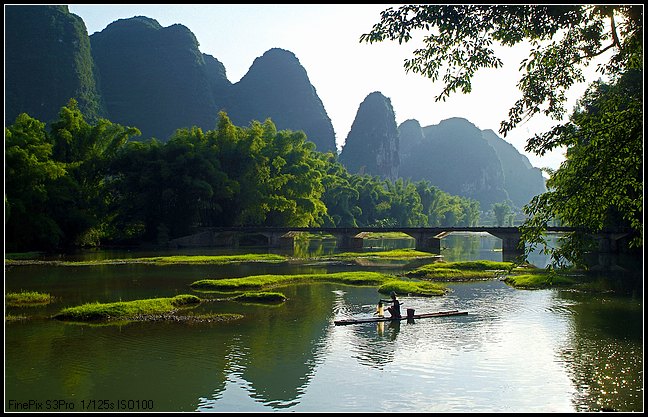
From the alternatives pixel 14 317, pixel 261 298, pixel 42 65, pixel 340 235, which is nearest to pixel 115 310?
pixel 14 317

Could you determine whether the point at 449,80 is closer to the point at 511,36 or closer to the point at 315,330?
the point at 511,36

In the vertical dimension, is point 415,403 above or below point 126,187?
below

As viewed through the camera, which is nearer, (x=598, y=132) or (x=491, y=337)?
(x=598, y=132)

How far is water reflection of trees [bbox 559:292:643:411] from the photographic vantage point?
16672 mm

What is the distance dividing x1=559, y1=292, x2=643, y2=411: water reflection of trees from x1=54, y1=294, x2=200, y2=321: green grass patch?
16866 millimetres

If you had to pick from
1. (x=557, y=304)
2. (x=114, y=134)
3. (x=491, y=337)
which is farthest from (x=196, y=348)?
(x=114, y=134)

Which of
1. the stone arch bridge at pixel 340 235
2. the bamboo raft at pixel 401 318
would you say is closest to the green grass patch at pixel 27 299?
the bamboo raft at pixel 401 318

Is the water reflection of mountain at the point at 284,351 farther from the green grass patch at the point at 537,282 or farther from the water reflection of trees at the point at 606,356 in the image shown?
the green grass patch at the point at 537,282

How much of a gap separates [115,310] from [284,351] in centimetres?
915

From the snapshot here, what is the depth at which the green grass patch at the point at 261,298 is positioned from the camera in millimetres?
32156

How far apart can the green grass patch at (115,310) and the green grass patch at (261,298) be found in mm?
3871

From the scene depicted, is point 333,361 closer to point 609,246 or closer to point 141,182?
point 609,246

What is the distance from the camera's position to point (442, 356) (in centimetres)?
2112

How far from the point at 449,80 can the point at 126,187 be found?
70731 mm
